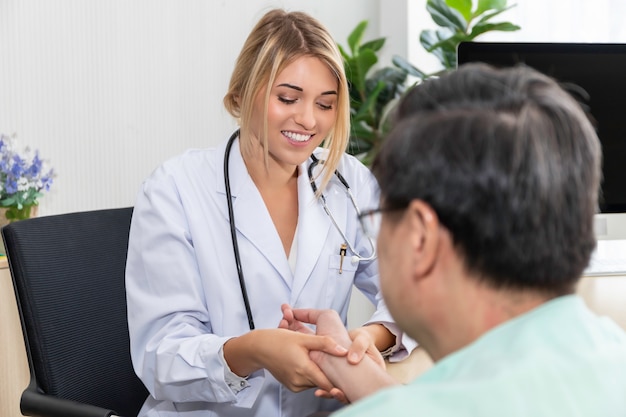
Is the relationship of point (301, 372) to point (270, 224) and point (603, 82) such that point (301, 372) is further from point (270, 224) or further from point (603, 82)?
point (603, 82)

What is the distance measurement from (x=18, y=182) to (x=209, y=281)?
1.05 m

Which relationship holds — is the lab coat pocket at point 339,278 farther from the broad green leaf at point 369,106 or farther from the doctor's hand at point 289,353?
the broad green leaf at point 369,106

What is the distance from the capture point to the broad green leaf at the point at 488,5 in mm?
2914

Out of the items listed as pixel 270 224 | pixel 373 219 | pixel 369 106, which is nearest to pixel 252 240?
pixel 270 224

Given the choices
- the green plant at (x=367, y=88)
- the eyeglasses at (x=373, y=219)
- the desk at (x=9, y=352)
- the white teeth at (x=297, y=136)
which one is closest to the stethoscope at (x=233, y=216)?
the white teeth at (x=297, y=136)

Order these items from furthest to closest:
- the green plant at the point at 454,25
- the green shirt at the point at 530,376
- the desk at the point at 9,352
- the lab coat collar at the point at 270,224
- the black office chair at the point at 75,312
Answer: the green plant at the point at 454,25
the desk at the point at 9,352
the lab coat collar at the point at 270,224
the black office chair at the point at 75,312
the green shirt at the point at 530,376

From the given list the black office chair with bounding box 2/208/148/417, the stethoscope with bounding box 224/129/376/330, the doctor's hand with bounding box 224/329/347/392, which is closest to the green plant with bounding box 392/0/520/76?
the stethoscope with bounding box 224/129/376/330

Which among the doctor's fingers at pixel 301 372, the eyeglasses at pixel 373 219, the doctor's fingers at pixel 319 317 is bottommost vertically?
the doctor's fingers at pixel 301 372

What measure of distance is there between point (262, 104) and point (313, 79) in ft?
0.35

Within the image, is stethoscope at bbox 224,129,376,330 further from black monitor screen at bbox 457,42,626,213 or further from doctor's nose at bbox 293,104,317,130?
black monitor screen at bbox 457,42,626,213

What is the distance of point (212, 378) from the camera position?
134 cm

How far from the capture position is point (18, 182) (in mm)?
2291

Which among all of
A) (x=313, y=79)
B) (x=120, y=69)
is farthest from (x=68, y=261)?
(x=120, y=69)

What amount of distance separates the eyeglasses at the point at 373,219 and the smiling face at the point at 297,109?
2.19 feet
